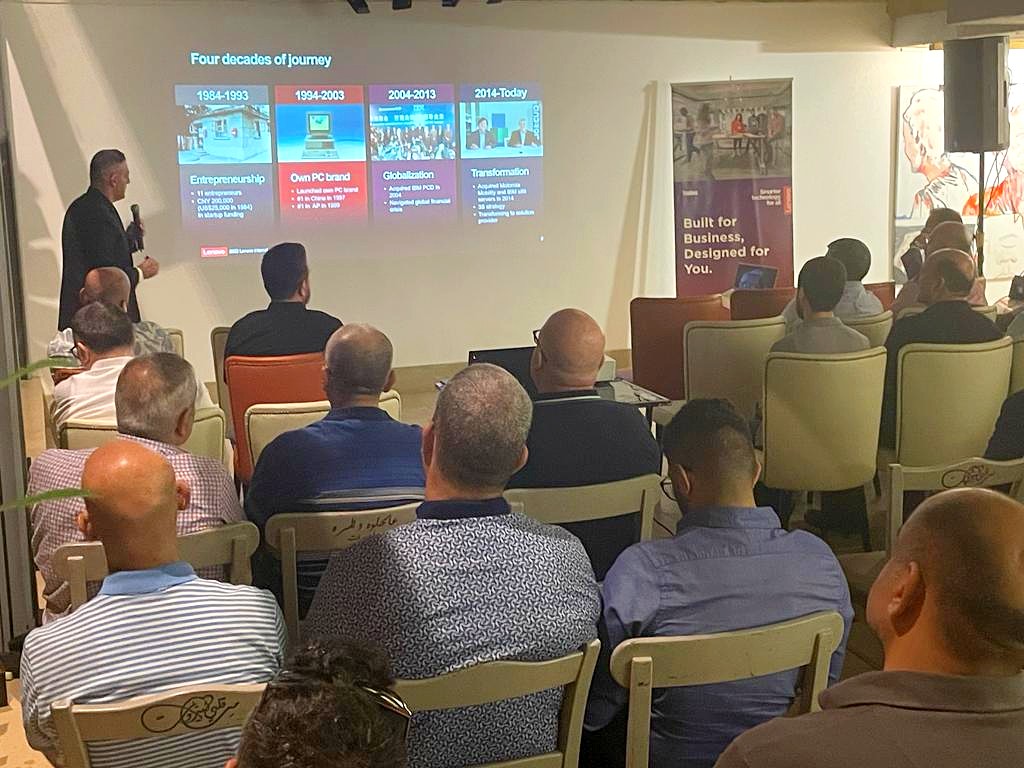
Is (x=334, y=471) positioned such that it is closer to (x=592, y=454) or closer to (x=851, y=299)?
(x=592, y=454)

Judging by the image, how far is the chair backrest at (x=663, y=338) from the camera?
18.7 feet

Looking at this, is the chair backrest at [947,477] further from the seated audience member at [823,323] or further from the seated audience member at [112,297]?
the seated audience member at [112,297]

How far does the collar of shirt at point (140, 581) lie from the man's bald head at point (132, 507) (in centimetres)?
4

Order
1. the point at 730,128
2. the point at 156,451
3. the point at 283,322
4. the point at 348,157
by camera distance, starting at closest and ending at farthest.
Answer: the point at 156,451
the point at 283,322
the point at 348,157
the point at 730,128

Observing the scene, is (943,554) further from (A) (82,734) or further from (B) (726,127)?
(B) (726,127)

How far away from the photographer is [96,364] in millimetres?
3994

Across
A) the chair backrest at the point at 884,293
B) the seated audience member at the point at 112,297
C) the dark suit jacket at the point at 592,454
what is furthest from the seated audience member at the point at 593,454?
the chair backrest at the point at 884,293

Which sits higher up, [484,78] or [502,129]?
[484,78]

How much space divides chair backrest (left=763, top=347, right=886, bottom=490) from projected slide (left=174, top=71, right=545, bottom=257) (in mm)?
Result: 4420

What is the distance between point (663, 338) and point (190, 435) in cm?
299

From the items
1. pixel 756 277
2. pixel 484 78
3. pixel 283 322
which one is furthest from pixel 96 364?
pixel 484 78

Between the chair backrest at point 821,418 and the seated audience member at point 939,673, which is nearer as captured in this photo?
the seated audience member at point 939,673

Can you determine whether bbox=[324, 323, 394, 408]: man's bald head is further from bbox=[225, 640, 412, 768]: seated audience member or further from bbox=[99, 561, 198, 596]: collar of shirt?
bbox=[225, 640, 412, 768]: seated audience member

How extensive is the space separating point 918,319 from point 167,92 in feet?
16.3
